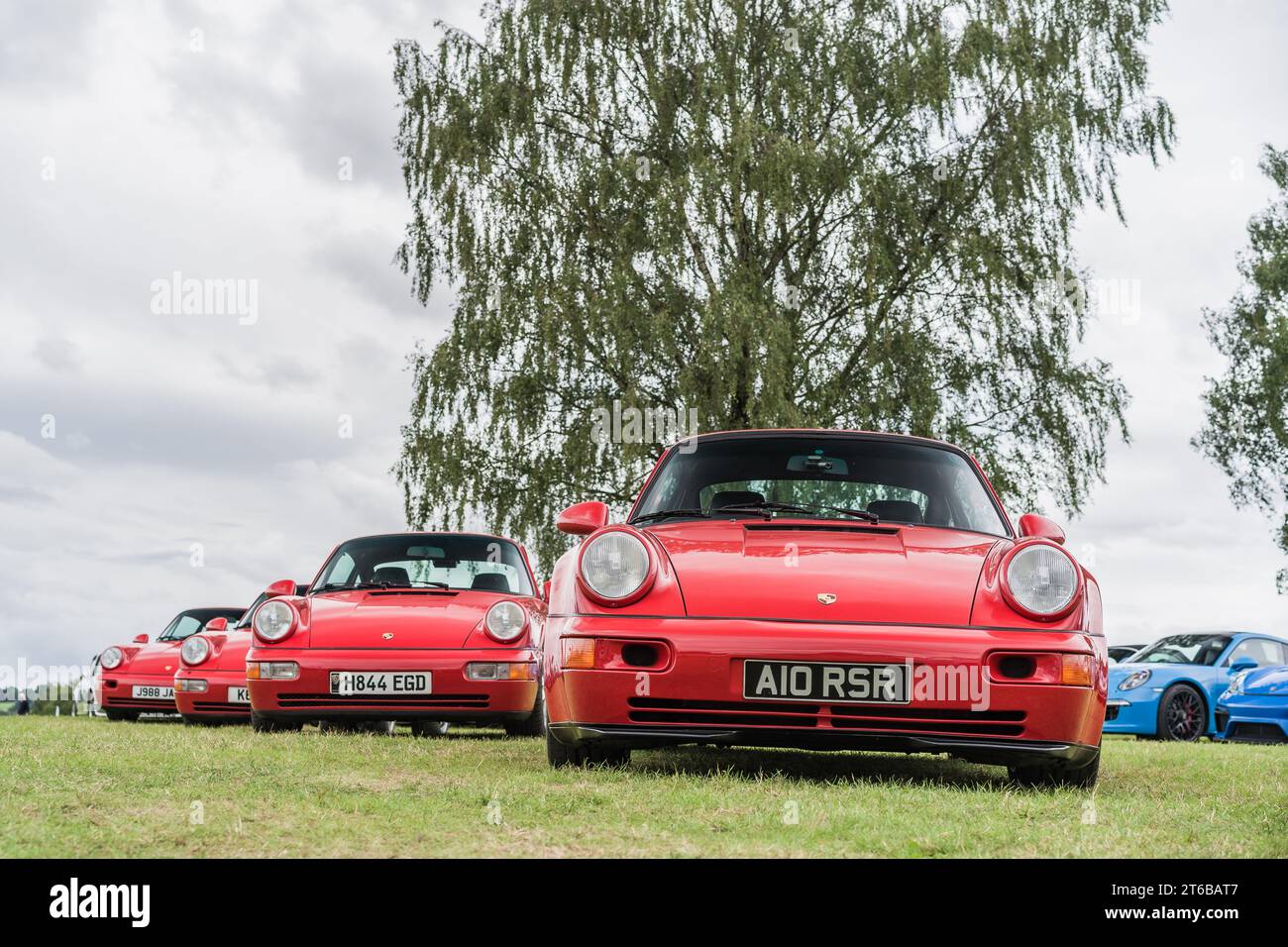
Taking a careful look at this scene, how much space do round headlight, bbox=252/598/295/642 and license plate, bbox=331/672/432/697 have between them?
46cm

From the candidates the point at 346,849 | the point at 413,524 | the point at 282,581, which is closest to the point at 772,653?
the point at 346,849

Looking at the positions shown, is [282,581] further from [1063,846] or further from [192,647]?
[1063,846]

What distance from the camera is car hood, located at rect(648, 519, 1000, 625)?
464 centimetres

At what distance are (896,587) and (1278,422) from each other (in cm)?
3111

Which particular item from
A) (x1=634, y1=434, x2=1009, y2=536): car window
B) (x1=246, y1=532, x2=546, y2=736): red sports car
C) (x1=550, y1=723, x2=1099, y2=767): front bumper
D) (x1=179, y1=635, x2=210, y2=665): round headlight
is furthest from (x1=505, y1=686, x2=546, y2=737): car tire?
(x1=179, y1=635, x2=210, y2=665): round headlight

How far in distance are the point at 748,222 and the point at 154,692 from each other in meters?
9.86

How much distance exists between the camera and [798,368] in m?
17.0

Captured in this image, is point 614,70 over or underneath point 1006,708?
over

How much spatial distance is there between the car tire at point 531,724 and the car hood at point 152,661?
242 inches

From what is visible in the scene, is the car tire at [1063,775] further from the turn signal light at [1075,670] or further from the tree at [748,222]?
the tree at [748,222]

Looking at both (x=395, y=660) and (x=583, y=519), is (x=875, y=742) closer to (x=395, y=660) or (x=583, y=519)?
(x=583, y=519)

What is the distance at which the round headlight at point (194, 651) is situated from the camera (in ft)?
38.1

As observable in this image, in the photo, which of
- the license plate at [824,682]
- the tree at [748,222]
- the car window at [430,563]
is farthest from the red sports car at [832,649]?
the tree at [748,222]

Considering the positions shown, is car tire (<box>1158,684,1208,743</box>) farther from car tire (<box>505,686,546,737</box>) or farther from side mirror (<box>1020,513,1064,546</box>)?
side mirror (<box>1020,513,1064,546</box>)
